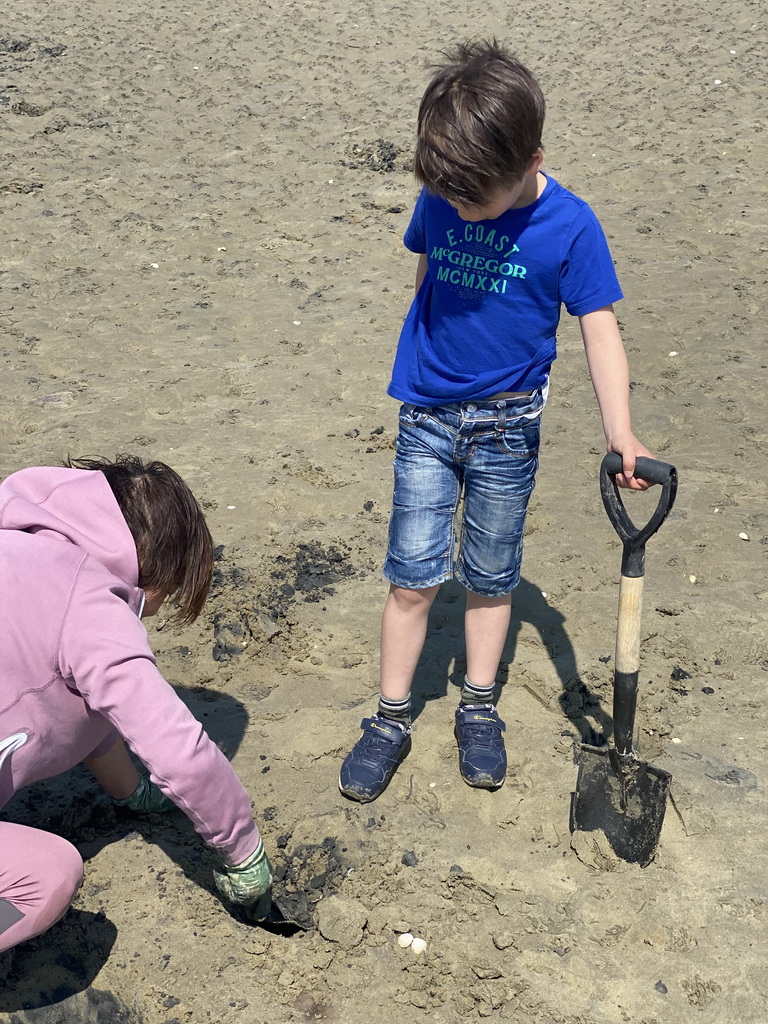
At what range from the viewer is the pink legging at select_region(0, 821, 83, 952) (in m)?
2.07

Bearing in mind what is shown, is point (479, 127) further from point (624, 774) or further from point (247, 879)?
point (247, 879)

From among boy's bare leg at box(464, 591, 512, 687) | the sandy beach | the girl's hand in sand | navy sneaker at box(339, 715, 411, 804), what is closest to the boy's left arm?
the girl's hand in sand

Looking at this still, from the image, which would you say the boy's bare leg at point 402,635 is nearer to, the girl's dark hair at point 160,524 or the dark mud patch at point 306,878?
the dark mud patch at point 306,878

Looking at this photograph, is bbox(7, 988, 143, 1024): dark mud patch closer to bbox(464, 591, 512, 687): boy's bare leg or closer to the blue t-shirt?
bbox(464, 591, 512, 687): boy's bare leg

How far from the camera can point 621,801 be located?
2.63 m

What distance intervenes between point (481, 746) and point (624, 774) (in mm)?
442

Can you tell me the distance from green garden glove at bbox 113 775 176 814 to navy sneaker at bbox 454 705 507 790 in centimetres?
84

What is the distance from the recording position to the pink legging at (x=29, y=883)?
2072mm

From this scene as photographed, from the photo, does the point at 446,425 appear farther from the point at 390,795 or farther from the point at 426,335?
the point at 390,795

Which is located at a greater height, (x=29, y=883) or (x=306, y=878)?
(x=29, y=883)

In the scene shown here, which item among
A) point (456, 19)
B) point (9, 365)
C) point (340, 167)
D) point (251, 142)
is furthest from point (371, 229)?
point (456, 19)

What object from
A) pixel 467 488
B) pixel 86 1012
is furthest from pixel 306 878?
pixel 467 488

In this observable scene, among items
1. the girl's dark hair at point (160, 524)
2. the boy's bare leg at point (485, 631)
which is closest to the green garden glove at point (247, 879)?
the girl's dark hair at point (160, 524)

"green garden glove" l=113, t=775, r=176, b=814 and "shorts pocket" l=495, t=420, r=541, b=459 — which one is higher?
"shorts pocket" l=495, t=420, r=541, b=459
